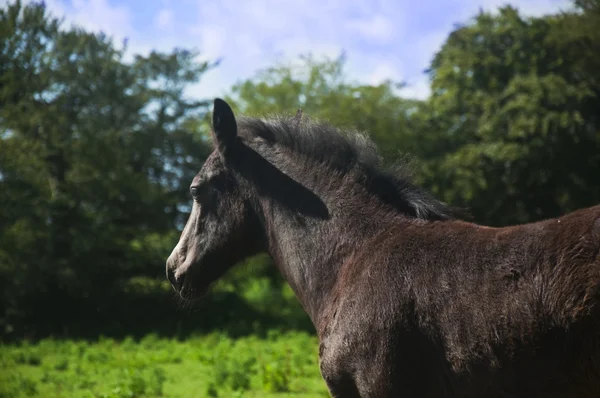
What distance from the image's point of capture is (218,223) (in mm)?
4348

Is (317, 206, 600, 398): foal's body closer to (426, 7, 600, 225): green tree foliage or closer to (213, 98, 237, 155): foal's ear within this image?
(213, 98, 237, 155): foal's ear

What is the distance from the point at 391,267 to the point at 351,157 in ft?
2.92

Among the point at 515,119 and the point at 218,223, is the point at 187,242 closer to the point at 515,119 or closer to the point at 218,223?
the point at 218,223

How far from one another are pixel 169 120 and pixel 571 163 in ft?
44.3

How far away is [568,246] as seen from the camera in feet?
9.13

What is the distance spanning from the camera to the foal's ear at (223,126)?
4.27 metres

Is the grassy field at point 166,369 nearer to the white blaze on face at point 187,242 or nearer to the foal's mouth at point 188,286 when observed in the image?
the foal's mouth at point 188,286

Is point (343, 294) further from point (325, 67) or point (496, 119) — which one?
point (325, 67)

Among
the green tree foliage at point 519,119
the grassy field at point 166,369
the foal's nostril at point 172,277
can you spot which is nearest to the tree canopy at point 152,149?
the green tree foliage at point 519,119

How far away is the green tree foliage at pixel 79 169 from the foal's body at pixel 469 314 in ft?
51.6

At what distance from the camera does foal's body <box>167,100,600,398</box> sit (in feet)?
9.02

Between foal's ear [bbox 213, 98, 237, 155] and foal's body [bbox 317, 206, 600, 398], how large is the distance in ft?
4.15

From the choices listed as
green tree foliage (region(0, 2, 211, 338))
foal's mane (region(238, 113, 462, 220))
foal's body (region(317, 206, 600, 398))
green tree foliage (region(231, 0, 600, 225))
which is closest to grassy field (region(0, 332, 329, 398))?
green tree foliage (region(0, 2, 211, 338))

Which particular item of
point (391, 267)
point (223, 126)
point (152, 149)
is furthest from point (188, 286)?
point (152, 149)
